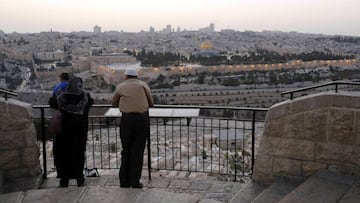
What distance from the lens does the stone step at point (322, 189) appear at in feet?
11.1

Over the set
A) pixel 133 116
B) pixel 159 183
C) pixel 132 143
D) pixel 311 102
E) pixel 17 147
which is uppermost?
pixel 311 102

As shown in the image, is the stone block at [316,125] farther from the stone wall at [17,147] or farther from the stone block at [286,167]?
the stone wall at [17,147]

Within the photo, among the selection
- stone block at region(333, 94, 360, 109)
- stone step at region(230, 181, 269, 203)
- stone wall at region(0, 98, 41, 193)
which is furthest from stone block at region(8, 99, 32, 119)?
stone block at region(333, 94, 360, 109)

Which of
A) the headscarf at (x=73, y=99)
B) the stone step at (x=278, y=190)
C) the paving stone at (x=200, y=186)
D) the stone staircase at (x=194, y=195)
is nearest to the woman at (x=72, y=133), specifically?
the headscarf at (x=73, y=99)

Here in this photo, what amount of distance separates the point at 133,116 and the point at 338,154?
1980mm

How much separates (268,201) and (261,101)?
3460 cm

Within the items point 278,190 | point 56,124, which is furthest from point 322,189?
point 56,124

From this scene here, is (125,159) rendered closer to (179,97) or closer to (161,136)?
(161,136)

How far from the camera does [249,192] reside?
164 inches

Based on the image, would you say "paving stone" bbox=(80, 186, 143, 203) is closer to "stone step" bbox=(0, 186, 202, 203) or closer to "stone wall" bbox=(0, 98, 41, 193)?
"stone step" bbox=(0, 186, 202, 203)

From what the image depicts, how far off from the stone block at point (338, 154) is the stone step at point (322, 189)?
0.44ft

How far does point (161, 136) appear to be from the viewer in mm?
10562

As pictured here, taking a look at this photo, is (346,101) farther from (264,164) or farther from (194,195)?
(194,195)

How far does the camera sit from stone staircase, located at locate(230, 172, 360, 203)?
339 centimetres
